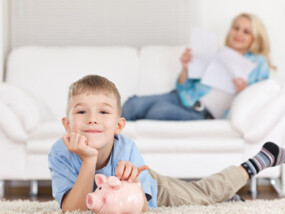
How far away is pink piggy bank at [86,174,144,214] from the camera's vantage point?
1.11 m

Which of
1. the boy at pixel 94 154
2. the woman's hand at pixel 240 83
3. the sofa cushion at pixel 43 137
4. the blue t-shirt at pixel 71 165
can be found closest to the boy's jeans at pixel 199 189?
the boy at pixel 94 154

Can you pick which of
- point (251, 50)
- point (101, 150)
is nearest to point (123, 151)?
point (101, 150)

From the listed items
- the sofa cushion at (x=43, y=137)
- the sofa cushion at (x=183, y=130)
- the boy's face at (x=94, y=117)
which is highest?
the boy's face at (x=94, y=117)

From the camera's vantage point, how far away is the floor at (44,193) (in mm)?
2541

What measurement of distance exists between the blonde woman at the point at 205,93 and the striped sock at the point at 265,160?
102 centimetres

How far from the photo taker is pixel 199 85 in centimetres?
305

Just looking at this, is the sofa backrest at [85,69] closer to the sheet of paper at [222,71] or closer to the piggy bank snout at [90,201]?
the sheet of paper at [222,71]

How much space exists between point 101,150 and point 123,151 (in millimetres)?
73

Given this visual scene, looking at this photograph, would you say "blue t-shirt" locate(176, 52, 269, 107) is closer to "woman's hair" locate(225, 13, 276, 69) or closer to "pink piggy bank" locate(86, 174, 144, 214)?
"woman's hair" locate(225, 13, 276, 69)

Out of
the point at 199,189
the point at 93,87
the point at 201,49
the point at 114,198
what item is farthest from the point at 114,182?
the point at 201,49

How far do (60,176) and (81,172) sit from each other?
0.14 meters

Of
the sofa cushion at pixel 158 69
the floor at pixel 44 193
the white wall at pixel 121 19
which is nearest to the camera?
the floor at pixel 44 193

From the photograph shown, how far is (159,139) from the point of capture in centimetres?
263

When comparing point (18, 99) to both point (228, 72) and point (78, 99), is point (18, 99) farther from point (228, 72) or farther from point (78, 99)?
point (78, 99)
